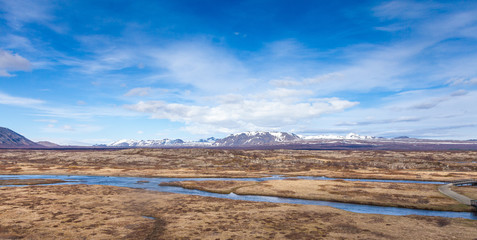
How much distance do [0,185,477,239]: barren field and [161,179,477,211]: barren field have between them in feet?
37.4

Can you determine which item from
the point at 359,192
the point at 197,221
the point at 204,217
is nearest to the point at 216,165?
the point at 359,192

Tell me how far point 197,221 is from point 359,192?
136 ft

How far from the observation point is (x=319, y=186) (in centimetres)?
7038

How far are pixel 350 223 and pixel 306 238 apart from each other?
9.93 metres

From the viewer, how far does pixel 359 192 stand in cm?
6153

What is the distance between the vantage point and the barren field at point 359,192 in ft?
166

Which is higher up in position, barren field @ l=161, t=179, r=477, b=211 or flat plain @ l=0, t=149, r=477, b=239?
flat plain @ l=0, t=149, r=477, b=239

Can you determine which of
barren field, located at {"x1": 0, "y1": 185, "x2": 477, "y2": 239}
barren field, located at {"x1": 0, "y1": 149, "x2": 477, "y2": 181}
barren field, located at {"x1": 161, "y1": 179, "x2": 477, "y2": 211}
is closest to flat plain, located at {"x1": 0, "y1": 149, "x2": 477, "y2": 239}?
barren field, located at {"x1": 0, "y1": 185, "x2": 477, "y2": 239}

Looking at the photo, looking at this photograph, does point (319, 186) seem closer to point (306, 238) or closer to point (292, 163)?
point (306, 238)

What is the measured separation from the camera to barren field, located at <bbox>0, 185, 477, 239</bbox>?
3164 cm

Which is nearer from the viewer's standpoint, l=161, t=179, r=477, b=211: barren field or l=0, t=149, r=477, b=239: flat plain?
l=0, t=149, r=477, b=239: flat plain

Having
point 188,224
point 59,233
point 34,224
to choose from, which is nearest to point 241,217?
point 188,224

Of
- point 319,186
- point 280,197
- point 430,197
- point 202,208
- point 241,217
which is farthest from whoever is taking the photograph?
point 319,186

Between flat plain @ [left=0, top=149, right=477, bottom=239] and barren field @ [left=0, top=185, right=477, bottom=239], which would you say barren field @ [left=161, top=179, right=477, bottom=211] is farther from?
barren field @ [left=0, top=185, right=477, bottom=239]
